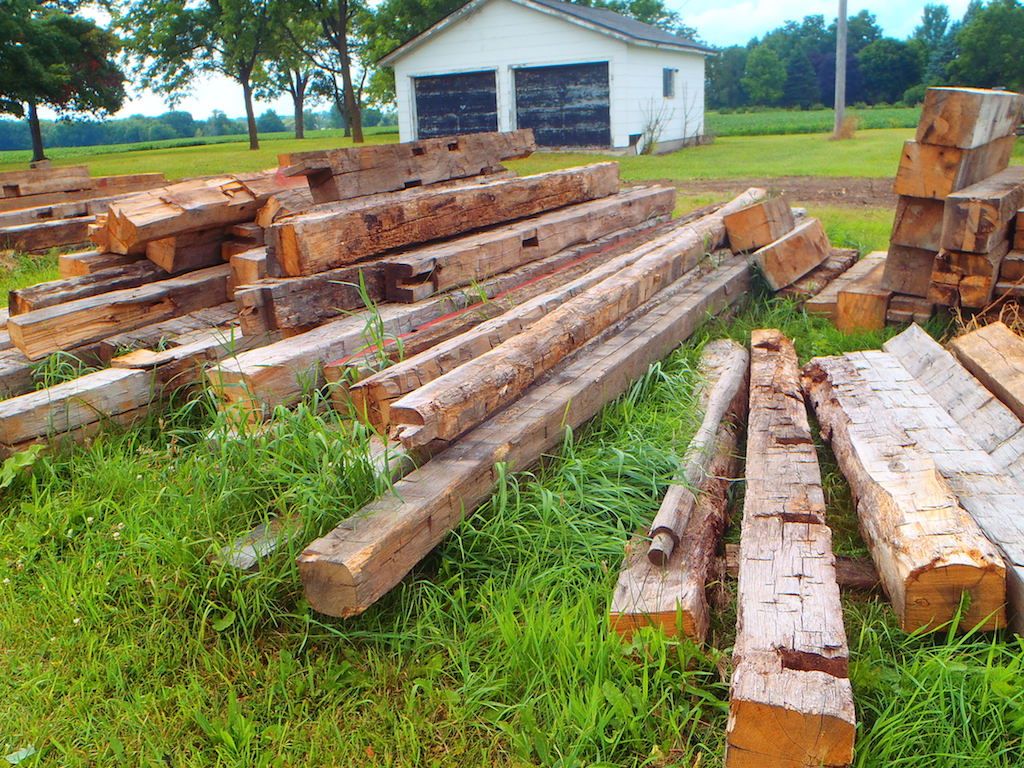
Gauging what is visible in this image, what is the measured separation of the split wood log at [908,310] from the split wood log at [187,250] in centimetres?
444

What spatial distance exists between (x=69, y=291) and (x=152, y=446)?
65.3 inches

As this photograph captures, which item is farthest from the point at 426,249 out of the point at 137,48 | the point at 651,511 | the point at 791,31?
the point at 791,31

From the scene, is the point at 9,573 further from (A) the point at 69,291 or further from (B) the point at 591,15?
(B) the point at 591,15

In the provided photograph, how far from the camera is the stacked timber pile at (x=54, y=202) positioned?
8750 mm

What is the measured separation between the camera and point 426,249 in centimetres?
529

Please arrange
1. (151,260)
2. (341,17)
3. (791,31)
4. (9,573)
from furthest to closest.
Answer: (791,31), (341,17), (151,260), (9,573)

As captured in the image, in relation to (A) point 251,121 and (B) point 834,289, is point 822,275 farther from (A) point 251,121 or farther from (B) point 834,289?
(A) point 251,121

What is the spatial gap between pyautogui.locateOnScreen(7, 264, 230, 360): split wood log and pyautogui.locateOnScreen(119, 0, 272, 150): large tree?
28.6 metres

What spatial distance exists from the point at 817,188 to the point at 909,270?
769 cm

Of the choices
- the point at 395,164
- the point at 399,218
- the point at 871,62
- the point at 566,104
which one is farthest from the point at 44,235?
the point at 871,62

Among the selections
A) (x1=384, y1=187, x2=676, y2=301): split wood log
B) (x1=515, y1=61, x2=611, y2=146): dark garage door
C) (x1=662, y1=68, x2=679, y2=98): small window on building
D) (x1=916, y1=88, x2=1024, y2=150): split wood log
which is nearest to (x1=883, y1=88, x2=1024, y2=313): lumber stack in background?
(x1=916, y1=88, x2=1024, y2=150): split wood log

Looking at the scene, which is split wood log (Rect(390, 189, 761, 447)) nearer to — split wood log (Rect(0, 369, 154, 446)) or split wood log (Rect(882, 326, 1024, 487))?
split wood log (Rect(882, 326, 1024, 487))

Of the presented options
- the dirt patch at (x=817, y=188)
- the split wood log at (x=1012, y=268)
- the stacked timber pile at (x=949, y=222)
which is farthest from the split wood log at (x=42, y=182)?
the split wood log at (x=1012, y=268)

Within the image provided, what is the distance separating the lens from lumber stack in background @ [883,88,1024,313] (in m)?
5.14
